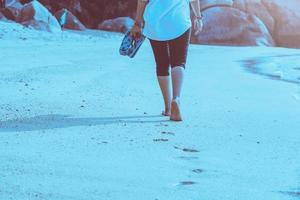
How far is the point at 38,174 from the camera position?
4.42 m

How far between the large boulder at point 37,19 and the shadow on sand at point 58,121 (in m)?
14.0

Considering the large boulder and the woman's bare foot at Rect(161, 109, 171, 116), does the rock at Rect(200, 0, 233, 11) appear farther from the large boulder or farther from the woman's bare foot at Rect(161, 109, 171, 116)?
the woman's bare foot at Rect(161, 109, 171, 116)

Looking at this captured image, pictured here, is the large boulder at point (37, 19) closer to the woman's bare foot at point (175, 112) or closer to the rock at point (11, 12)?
the rock at point (11, 12)

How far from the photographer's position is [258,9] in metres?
27.7

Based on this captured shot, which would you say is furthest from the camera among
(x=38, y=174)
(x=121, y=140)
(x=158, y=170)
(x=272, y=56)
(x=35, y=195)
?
(x=272, y=56)

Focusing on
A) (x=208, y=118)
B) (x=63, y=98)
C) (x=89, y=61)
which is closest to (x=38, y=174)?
(x=208, y=118)

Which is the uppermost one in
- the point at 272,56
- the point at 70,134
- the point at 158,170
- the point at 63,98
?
the point at 158,170

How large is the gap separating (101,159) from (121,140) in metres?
0.78

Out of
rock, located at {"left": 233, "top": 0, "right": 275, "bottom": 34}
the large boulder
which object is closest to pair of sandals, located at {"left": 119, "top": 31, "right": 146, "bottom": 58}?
the large boulder

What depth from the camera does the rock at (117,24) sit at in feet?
84.5

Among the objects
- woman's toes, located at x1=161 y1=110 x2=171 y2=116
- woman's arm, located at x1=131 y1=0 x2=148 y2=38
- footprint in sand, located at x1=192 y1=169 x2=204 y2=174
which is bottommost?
woman's toes, located at x1=161 y1=110 x2=171 y2=116

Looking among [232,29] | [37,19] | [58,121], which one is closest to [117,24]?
[232,29]

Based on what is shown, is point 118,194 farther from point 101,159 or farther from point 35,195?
point 101,159

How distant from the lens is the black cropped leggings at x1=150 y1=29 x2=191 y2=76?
6.91m
